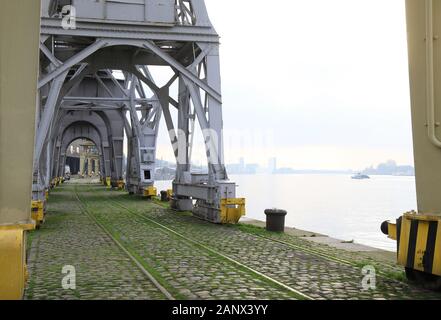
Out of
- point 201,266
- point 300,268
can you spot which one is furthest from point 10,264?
point 300,268

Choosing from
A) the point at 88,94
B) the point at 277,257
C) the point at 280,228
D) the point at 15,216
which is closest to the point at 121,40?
the point at 280,228

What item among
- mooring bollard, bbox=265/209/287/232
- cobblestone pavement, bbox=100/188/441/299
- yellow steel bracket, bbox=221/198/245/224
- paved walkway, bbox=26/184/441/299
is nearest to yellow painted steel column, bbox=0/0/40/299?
paved walkway, bbox=26/184/441/299

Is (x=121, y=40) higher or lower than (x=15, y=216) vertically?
higher

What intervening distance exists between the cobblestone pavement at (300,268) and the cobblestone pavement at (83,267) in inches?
92.2

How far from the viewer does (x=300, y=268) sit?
8.63m

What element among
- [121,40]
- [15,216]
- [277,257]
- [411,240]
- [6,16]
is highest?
[121,40]

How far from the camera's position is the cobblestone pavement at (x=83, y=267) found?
6663mm

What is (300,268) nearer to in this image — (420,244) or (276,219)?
(420,244)

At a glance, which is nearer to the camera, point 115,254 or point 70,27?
point 115,254

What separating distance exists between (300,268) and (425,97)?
12.8ft

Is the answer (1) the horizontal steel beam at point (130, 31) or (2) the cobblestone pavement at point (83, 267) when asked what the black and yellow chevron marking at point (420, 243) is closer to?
(2) the cobblestone pavement at point (83, 267)
